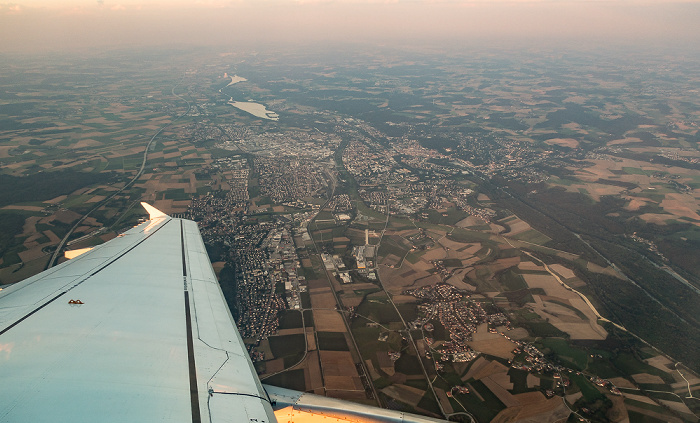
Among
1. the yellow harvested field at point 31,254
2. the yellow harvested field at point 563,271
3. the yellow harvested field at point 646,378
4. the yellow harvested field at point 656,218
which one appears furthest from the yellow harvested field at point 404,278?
the yellow harvested field at point 31,254

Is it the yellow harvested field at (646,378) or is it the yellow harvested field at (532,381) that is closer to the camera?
the yellow harvested field at (532,381)

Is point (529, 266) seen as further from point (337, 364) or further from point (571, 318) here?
point (337, 364)

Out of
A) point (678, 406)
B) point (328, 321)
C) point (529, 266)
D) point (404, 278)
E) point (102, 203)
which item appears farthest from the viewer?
point (102, 203)

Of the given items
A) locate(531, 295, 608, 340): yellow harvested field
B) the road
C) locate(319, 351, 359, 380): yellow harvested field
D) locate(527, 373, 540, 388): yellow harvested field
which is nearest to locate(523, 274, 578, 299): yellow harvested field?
locate(531, 295, 608, 340): yellow harvested field

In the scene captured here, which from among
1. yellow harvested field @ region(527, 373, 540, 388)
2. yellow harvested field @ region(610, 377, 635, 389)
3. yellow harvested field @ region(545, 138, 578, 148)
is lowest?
yellow harvested field @ region(610, 377, 635, 389)

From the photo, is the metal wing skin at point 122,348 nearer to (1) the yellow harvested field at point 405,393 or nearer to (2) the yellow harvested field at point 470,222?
(1) the yellow harvested field at point 405,393

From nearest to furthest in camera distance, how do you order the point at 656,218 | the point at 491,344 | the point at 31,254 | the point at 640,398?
the point at 640,398, the point at 491,344, the point at 31,254, the point at 656,218

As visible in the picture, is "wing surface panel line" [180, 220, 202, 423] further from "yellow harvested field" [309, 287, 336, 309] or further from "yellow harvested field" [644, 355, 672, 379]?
"yellow harvested field" [644, 355, 672, 379]

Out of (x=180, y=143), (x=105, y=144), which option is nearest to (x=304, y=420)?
(x=180, y=143)

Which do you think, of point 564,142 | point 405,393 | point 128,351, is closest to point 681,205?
point 564,142
